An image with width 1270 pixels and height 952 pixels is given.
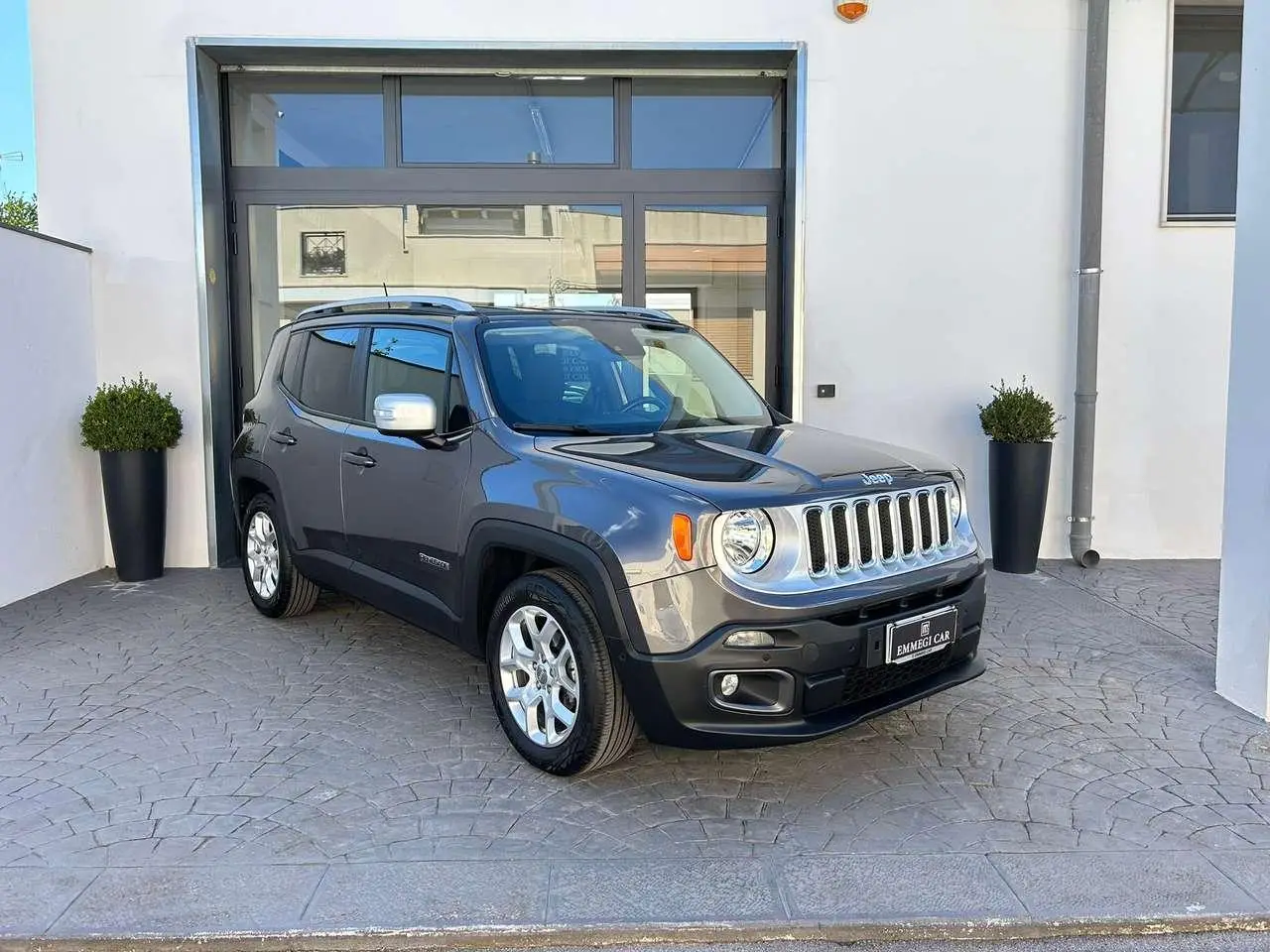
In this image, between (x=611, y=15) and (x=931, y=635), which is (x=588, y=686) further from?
(x=611, y=15)

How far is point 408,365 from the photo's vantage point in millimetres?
4422

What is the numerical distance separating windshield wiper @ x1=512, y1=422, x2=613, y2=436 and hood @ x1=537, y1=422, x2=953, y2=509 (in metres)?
0.06

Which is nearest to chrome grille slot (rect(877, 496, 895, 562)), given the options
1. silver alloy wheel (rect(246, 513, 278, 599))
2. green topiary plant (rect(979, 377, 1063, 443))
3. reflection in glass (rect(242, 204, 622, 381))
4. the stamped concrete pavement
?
the stamped concrete pavement

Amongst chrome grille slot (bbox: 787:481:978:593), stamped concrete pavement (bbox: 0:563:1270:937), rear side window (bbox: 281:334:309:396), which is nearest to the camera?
stamped concrete pavement (bbox: 0:563:1270:937)

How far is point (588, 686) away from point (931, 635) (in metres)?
1.24

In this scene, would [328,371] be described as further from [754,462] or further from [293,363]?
[754,462]

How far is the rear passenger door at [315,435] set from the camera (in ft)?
15.7

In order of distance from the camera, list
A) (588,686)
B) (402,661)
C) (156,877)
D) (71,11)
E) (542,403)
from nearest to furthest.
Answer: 1. (156,877)
2. (588,686)
3. (542,403)
4. (402,661)
5. (71,11)

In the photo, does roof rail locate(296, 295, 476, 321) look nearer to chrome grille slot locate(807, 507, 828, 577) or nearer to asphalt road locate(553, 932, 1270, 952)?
chrome grille slot locate(807, 507, 828, 577)

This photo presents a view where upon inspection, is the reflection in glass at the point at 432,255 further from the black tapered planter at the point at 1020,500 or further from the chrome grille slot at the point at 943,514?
the chrome grille slot at the point at 943,514

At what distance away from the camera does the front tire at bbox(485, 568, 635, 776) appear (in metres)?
3.23

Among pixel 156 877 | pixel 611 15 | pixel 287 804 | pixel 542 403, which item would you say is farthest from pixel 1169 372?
pixel 156 877

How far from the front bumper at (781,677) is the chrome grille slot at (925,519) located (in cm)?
41

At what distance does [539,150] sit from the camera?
777 cm
